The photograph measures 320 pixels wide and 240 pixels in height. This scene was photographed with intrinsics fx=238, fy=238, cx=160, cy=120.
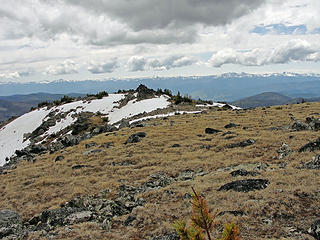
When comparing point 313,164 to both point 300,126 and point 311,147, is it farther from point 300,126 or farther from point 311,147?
point 300,126

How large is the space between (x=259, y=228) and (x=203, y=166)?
363 inches

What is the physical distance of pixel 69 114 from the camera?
62.7 meters

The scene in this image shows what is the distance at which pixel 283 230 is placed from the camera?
849 cm

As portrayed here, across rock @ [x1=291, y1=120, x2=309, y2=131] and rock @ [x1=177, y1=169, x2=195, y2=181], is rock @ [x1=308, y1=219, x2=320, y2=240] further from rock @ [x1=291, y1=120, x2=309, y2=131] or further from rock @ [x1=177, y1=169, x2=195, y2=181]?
rock @ [x1=291, y1=120, x2=309, y2=131]

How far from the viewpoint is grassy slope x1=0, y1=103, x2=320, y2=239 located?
9773mm

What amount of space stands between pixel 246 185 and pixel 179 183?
4268 millimetres

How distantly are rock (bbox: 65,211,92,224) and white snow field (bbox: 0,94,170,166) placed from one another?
42.6 meters

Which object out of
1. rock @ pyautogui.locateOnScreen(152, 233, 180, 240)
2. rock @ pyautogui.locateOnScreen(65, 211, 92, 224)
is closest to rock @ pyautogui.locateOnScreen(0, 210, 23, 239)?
rock @ pyautogui.locateOnScreen(65, 211, 92, 224)

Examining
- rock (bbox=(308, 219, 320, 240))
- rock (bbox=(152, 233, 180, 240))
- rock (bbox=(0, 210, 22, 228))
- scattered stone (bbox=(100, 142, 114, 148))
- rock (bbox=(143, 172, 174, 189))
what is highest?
rock (bbox=(308, 219, 320, 240))

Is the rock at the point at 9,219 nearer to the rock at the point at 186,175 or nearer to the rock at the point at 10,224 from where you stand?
the rock at the point at 10,224

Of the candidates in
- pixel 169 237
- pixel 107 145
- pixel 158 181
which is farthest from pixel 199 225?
pixel 107 145

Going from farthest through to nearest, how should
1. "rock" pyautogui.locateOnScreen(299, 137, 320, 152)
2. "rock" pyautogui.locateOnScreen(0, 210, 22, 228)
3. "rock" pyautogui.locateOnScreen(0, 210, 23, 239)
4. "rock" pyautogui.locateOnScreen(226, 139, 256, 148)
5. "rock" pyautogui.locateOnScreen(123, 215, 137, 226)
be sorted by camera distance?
1. "rock" pyautogui.locateOnScreen(226, 139, 256, 148)
2. "rock" pyautogui.locateOnScreen(299, 137, 320, 152)
3. "rock" pyautogui.locateOnScreen(0, 210, 22, 228)
4. "rock" pyautogui.locateOnScreen(0, 210, 23, 239)
5. "rock" pyautogui.locateOnScreen(123, 215, 137, 226)

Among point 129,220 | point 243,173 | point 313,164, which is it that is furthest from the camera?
point 243,173

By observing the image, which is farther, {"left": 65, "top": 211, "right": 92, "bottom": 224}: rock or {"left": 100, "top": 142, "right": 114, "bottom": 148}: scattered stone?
{"left": 100, "top": 142, "right": 114, "bottom": 148}: scattered stone
